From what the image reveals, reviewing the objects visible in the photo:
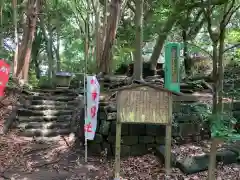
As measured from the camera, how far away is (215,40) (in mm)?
4840

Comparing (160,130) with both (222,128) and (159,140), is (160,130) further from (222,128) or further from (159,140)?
(222,128)

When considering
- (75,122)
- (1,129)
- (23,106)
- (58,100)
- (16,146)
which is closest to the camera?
(16,146)

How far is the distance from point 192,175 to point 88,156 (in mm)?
2220

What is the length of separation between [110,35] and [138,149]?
14.2ft

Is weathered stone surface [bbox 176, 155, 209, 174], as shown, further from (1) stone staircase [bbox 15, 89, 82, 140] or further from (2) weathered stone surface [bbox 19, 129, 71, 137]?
(2) weathered stone surface [bbox 19, 129, 71, 137]

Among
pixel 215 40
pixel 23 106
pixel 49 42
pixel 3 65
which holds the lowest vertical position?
pixel 23 106

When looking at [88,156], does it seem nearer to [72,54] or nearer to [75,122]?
[75,122]

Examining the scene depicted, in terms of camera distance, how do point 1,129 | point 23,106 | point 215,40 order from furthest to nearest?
point 23,106 → point 1,129 → point 215,40

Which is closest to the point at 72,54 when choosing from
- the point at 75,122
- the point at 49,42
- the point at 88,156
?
the point at 49,42

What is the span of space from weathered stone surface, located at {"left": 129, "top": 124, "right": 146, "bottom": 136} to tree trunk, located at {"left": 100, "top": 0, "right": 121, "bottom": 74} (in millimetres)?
3920

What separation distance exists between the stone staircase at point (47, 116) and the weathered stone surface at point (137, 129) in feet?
6.36

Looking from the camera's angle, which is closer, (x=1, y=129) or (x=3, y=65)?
(x=3, y=65)

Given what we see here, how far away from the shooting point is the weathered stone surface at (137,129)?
18.4 feet

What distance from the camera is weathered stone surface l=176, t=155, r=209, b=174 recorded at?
454 centimetres
